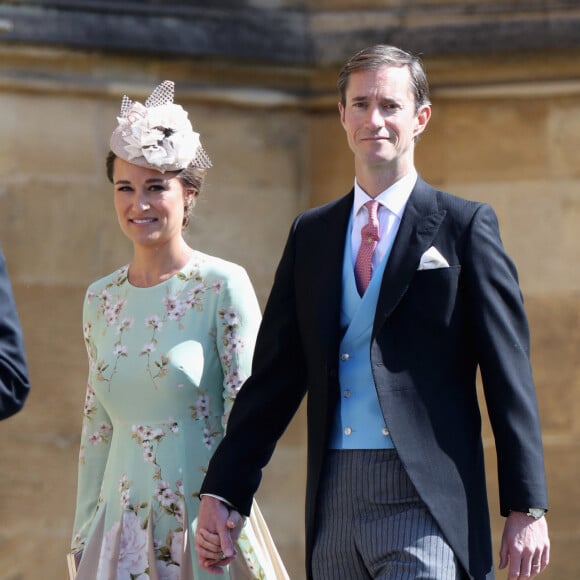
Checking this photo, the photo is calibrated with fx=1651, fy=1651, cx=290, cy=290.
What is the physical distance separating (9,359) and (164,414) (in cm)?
97

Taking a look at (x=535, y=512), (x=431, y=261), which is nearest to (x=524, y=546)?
(x=535, y=512)

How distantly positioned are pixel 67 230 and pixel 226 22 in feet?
3.69

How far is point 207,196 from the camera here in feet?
23.4

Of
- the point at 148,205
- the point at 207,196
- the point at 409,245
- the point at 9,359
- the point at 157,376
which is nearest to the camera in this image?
the point at 9,359

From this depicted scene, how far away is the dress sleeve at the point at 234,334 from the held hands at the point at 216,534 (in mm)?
521

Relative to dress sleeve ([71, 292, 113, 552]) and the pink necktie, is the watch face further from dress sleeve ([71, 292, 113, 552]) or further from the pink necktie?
dress sleeve ([71, 292, 113, 552])

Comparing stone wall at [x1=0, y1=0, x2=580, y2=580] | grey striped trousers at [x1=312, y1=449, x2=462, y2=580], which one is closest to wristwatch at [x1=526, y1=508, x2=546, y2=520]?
grey striped trousers at [x1=312, y1=449, x2=462, y2=580]

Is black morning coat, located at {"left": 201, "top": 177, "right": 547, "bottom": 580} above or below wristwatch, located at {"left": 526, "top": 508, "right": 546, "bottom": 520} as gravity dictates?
above

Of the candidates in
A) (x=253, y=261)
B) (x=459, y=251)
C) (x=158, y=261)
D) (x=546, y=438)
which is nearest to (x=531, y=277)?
(x=546, y=438)

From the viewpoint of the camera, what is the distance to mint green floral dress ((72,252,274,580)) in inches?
186

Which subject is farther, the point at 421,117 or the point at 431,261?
the point at 421,117

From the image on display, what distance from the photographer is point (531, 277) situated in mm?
6828

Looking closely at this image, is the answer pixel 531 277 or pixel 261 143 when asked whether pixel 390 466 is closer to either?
pixel 531 277

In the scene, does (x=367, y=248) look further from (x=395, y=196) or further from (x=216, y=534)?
(x=216, y=534)
